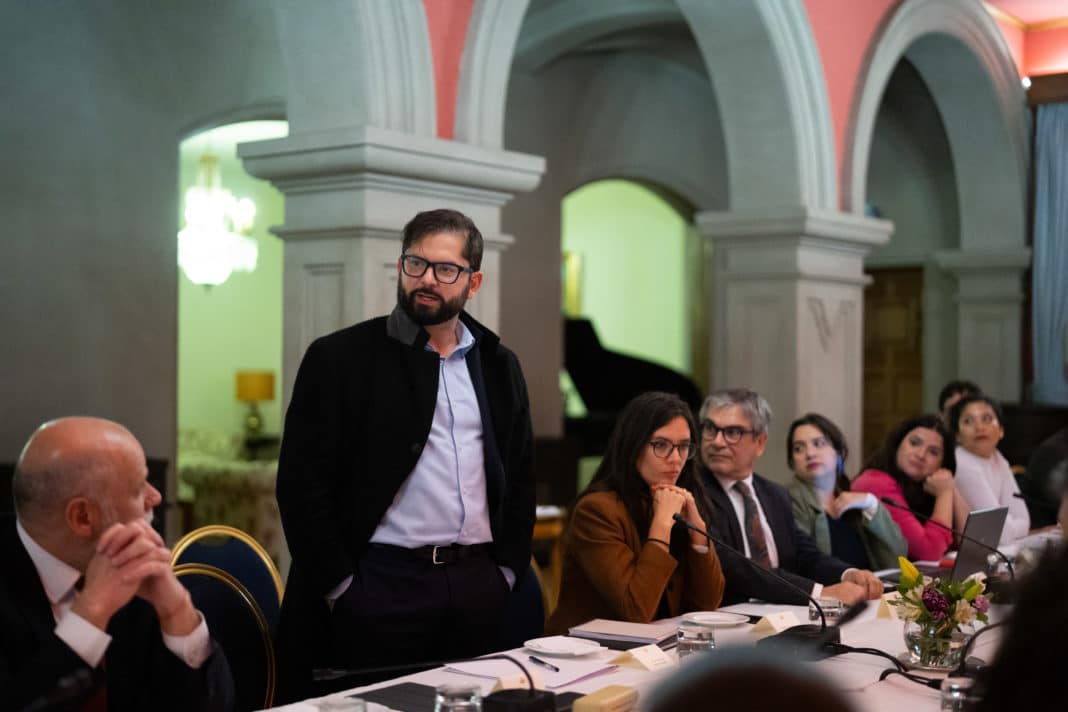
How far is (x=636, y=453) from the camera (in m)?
3.18

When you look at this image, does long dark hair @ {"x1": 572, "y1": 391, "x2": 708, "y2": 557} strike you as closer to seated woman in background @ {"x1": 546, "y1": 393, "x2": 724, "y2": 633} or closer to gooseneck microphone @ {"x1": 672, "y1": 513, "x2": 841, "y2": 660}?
seated woman in background @ {"x1": 546, "y1": 393, "x2": 724, "y2": 633}

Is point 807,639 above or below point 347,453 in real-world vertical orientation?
below

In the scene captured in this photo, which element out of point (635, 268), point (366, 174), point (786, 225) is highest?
point (635, 268)

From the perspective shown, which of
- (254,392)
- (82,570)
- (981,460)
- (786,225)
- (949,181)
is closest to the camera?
(82,570)

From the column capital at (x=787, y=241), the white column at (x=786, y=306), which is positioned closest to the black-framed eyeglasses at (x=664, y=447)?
the white column at (x=786, y=306)

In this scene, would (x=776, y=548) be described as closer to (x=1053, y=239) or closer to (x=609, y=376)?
(x=1053, y=239)

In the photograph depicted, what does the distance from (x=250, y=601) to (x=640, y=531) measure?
3.28 ft

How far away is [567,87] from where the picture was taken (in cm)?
895

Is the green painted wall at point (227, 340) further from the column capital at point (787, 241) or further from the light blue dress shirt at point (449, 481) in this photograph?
the light blue dress shirt at point (449, 481)

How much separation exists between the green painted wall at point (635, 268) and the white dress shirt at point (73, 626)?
10.1 meters

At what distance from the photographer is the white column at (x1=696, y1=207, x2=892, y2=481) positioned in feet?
20.7

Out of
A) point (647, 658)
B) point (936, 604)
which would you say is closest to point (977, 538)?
point (936, 604)

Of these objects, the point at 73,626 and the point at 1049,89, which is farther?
the point at 1049,89

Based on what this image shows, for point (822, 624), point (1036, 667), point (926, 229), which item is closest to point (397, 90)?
point (822, 624)
